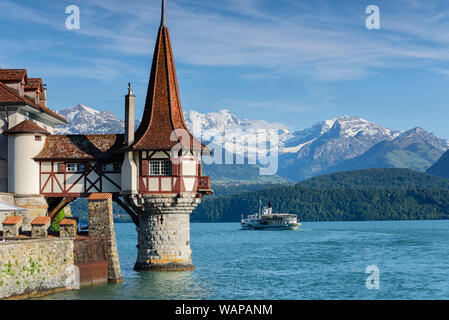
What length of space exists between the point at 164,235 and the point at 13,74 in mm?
16914

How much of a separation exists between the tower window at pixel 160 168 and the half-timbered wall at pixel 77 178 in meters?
2.92

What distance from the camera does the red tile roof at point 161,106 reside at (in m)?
50.0

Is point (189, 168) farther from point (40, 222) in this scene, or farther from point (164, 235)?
point (40, 222)

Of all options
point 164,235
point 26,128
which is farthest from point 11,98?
point 164,235

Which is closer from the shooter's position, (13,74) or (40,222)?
(40,222)

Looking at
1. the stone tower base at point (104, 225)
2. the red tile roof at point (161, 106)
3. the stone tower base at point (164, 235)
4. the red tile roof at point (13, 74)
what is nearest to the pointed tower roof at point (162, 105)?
the red tile roof at point (161, 106)

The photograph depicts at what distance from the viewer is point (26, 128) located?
49375 mm

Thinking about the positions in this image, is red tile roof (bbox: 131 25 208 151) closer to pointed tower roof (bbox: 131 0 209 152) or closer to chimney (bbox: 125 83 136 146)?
pointed tower roof (bbox: 131 0 209 152)

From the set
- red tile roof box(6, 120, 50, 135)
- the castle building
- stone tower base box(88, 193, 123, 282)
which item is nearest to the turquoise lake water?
stone tower base box(88, 193, 123, 282)

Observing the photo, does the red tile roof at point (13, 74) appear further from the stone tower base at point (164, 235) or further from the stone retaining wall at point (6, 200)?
the stone tower base at point (164, 235)

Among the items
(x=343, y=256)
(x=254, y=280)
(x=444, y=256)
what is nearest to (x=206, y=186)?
(x=254, y=280)

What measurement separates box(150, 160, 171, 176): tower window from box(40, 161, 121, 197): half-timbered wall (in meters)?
2.92

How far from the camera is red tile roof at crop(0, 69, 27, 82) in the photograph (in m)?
51.7

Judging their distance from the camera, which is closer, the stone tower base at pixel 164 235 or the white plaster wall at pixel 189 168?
the stone tower base at pixel 164 235
